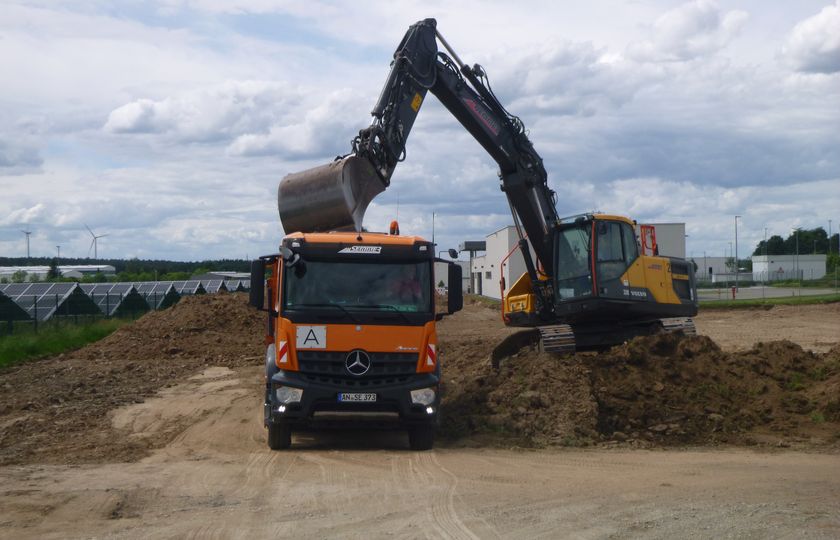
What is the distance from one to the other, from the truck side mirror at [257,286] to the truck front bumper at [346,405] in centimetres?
97

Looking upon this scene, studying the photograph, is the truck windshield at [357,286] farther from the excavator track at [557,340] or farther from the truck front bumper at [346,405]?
the excavator track at [557,340]

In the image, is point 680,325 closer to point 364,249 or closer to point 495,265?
point 364,249

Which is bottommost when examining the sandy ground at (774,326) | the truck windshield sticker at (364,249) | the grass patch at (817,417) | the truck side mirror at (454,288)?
the grass patch at (817,417)

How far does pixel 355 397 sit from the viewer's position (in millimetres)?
11914

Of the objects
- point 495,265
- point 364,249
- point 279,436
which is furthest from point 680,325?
point 495,265

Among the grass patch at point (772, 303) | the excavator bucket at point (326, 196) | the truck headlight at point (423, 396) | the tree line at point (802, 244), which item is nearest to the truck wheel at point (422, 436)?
the truck headlight at point (423, 396)

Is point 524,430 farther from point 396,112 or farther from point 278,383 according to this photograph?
point 396,112

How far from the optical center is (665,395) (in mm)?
14383

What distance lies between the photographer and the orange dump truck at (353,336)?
11969 mm

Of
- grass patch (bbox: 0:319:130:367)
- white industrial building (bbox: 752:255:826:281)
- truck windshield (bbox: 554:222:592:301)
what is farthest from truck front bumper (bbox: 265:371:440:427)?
white industrial building (bbox: 752:255:826:281)

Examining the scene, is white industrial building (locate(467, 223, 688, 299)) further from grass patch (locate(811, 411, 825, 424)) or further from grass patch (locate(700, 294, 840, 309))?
grass patch (locate(811, 411, 825, 424))

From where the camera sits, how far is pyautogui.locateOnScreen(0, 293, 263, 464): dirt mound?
42.3 feet

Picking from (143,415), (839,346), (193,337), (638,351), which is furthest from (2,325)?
(839,346)

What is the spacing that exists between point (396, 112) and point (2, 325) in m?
20.9
